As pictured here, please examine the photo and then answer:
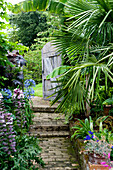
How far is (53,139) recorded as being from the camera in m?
4.17

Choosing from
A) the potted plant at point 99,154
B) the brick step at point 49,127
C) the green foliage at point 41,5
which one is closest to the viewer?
the potted plant at point 99,154

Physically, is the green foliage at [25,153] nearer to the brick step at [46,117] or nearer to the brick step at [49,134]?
the brick step at [49,134]

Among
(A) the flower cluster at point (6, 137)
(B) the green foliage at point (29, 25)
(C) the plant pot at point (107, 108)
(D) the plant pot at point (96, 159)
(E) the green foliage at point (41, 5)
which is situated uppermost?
(B) the green foliage at point (29, 25)

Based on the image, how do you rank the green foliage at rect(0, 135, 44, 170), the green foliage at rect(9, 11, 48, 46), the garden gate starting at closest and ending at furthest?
the green foliage at rect(0, 135, 44, 170) < the garden gate < the green foliage at rect(9, 11, 48, 46)

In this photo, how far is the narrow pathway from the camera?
3.09 m

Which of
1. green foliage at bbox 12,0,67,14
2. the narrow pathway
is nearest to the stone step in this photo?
the narrow pathway

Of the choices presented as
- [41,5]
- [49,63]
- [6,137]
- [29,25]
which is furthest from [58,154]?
[29,25]

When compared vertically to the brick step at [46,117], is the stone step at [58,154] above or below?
below

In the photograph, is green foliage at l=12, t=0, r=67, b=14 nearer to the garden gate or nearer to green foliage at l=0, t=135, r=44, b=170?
the garden gate

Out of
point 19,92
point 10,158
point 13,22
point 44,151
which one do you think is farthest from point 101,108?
point 13,22

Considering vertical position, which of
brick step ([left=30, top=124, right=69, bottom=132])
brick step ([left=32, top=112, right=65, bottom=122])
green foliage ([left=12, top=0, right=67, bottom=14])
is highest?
green foliage ([left=12, top=0, right=67, bottom=14])

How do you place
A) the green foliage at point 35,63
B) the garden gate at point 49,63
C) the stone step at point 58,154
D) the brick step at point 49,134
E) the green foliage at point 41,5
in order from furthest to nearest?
1. the green foliage at point 35,63
2. the garden gate at point 49,63
3. the green foliage at point 41,5
4. the brick step at point 49,134
5. the stone step at point 58,154

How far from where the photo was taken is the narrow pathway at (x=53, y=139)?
309 cm

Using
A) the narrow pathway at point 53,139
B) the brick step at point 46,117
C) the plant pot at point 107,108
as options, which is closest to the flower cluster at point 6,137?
the narrow pathway at point 53,139
